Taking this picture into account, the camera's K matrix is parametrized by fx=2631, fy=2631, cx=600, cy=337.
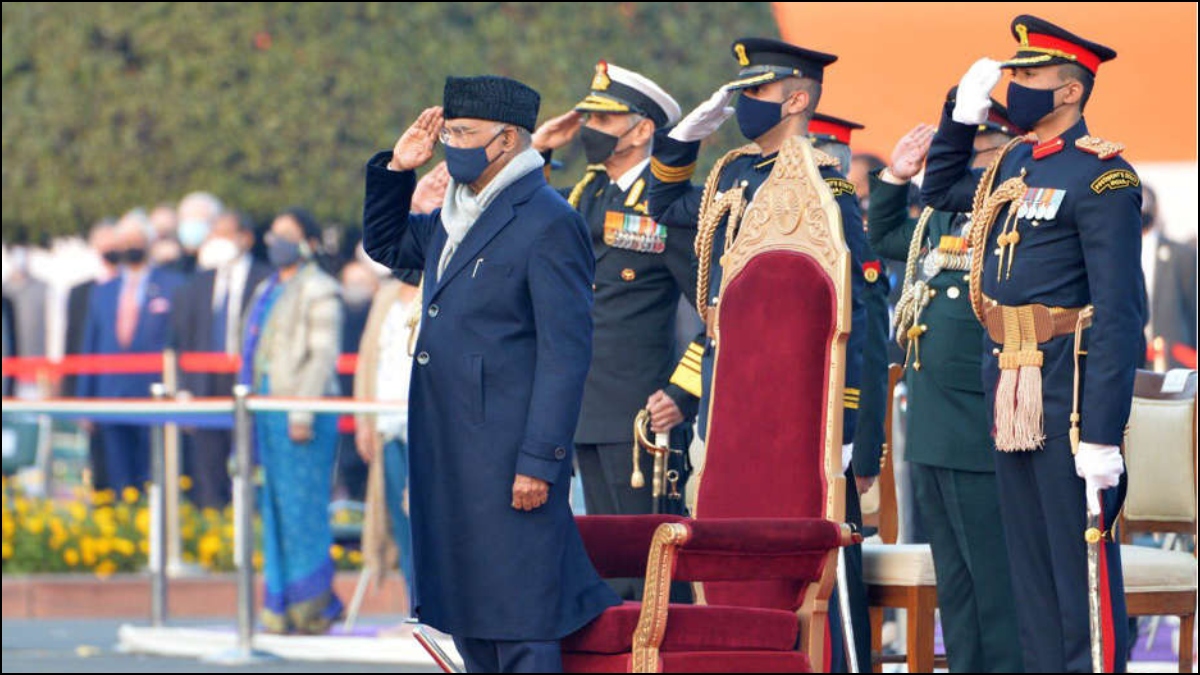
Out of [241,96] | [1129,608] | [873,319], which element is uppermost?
[241,96]

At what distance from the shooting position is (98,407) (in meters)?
11.7

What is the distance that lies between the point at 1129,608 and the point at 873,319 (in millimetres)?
1538

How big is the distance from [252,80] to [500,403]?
12.9m

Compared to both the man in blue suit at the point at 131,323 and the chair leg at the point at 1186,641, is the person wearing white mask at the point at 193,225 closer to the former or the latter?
the man in blue suit at the point at 131,323

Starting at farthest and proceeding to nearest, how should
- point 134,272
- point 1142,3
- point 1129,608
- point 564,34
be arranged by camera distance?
point 564,34
point 134,272
point 1142,3
point 1129,608

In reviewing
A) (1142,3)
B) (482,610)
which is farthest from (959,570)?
(1142,3)

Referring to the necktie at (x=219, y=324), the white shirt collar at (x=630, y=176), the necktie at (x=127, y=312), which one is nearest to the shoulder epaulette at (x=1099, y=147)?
the white shirt collar at (x=630, y=176)

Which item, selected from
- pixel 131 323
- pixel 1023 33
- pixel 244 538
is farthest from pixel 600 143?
pixel 131 323

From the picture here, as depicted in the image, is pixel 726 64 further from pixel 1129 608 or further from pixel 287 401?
pixel 1129 608

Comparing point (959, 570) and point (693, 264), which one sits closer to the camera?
point (959, 570)

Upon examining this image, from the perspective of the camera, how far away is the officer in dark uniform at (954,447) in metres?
7.77

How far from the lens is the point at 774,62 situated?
7824mm

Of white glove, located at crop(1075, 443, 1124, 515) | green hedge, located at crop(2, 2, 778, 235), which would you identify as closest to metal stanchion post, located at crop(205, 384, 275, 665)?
white glove, located at crop(1075, 443, 1124, 515)

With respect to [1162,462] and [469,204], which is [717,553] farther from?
[1162,462]
